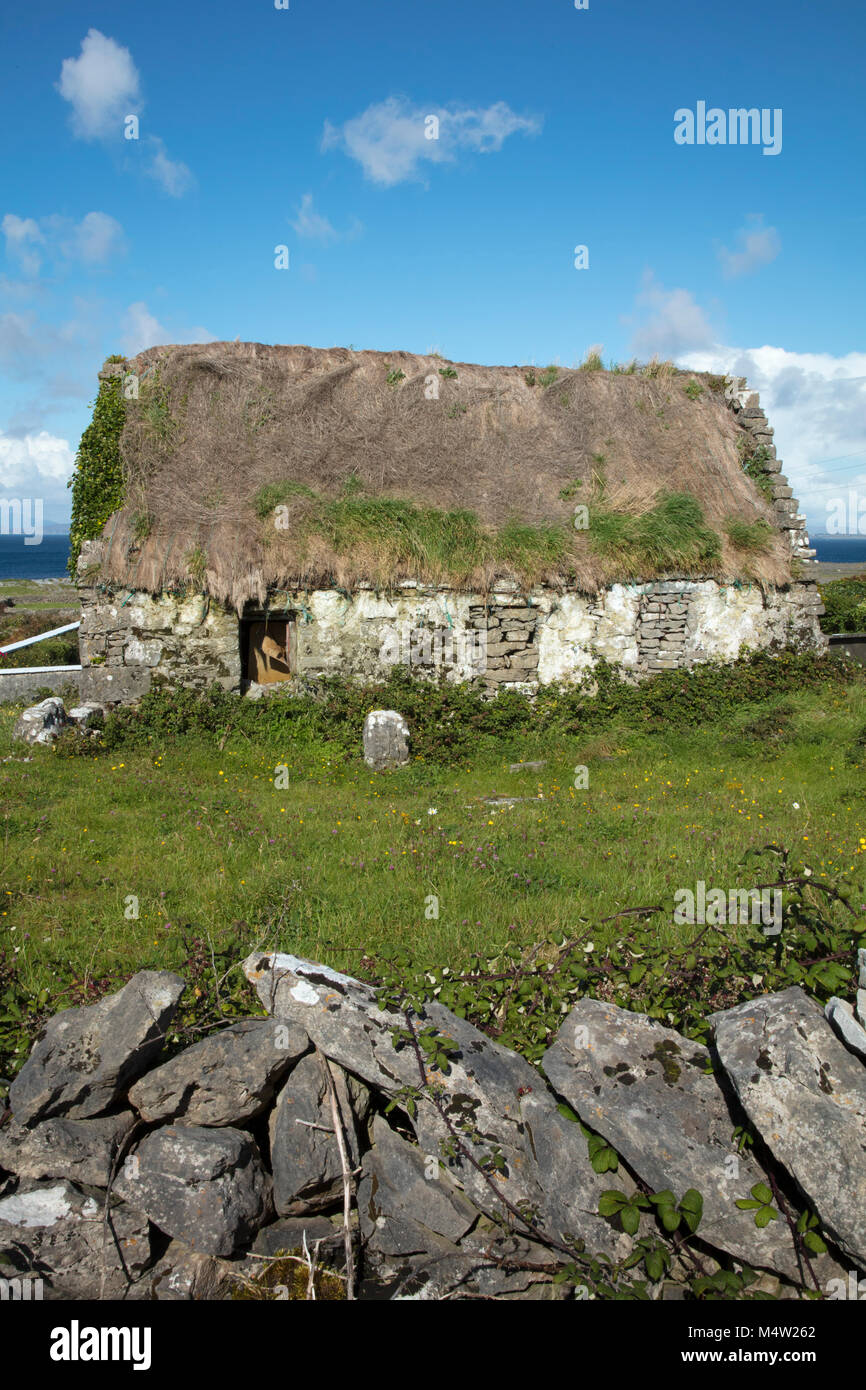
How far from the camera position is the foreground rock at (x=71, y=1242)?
3.88m

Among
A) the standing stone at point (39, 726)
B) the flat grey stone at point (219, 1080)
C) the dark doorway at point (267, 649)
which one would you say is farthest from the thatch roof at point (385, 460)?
the flat grey stone at point (219, 1080)

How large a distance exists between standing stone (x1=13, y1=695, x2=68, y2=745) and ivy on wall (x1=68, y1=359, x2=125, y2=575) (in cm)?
316

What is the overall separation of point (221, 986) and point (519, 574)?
9.43 meters

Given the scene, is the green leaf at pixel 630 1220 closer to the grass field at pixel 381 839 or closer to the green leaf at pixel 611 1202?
the green leaf at pixel 611 1202

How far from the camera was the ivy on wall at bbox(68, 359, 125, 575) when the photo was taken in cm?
1382

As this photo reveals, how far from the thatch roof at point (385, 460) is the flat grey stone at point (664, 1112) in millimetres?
9437

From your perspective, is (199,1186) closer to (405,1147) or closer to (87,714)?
(405,1147)

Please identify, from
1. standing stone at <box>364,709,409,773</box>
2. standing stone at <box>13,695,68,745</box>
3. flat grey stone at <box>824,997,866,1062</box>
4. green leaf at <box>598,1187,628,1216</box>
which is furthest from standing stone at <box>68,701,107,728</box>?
flat grey stone at <box>824,997,866,1062</box>

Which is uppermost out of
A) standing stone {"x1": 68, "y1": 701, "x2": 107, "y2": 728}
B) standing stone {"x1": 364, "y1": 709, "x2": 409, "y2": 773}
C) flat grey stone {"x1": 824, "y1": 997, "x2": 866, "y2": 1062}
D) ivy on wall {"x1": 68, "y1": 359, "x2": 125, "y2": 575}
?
ivy on wall {"x1": 68, "y1": 359, "x2": 125, "y2": 575}

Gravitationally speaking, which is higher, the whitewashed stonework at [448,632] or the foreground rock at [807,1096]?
the whitewashed stonework at [448,632]

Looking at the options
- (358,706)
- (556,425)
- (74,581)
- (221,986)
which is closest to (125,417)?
(74,581)

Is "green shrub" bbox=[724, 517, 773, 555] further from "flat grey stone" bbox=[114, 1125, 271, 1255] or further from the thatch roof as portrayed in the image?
"flat grey stone" bbox=[114, 1125, 271, 1255]

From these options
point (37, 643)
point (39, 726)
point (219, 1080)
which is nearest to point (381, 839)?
point (219, 1080)

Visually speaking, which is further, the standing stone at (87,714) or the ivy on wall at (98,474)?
the ivy on wall at (98,474)
